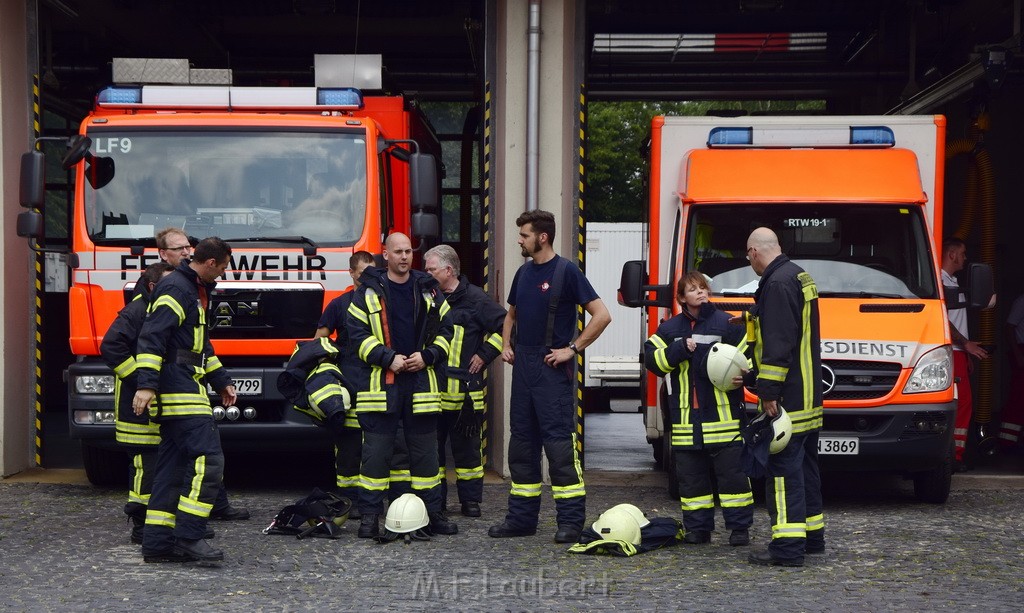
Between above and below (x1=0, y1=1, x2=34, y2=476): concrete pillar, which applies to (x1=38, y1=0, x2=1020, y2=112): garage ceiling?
above

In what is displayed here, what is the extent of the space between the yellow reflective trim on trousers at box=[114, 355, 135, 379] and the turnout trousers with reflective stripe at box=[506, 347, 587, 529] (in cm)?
222

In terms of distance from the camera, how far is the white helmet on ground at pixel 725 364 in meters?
7.80

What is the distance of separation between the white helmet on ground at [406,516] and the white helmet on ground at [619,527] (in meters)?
1.06

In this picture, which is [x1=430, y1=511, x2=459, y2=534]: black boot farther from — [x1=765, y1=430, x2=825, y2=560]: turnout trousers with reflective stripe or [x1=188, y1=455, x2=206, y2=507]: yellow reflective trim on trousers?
[x1=765, y1=430, x2=825, y2=560]: turnout trousers with reflective stripe

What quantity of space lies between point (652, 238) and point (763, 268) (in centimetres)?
302

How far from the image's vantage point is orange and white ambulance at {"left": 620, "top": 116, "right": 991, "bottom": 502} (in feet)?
30.2

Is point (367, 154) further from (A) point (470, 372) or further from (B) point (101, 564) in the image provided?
(B) point (101, 564)

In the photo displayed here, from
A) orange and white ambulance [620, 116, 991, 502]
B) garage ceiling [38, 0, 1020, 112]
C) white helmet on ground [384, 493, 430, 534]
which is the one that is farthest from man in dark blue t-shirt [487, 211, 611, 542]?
garage ceiling [38, 0, 1020, 112]

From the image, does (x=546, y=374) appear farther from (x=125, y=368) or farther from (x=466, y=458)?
(x=125, y=368)

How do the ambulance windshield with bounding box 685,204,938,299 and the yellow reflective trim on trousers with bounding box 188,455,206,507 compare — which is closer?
the yellow reflective trim on trousers with bounding box 188,455,206,507

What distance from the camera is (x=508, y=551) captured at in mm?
7758

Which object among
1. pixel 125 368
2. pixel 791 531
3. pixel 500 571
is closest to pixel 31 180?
pixel 125 368

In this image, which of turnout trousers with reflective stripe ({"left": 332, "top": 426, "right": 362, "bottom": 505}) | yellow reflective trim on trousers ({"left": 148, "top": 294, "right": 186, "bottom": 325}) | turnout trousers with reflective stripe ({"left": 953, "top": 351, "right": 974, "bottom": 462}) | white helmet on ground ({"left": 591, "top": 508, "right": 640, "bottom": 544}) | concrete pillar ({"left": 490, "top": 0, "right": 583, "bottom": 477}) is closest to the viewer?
yellow reflective trim on trousers ({"left": 148, "top": 294, "right": 186, "bottom": 325})

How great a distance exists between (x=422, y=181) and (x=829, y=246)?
304cm
